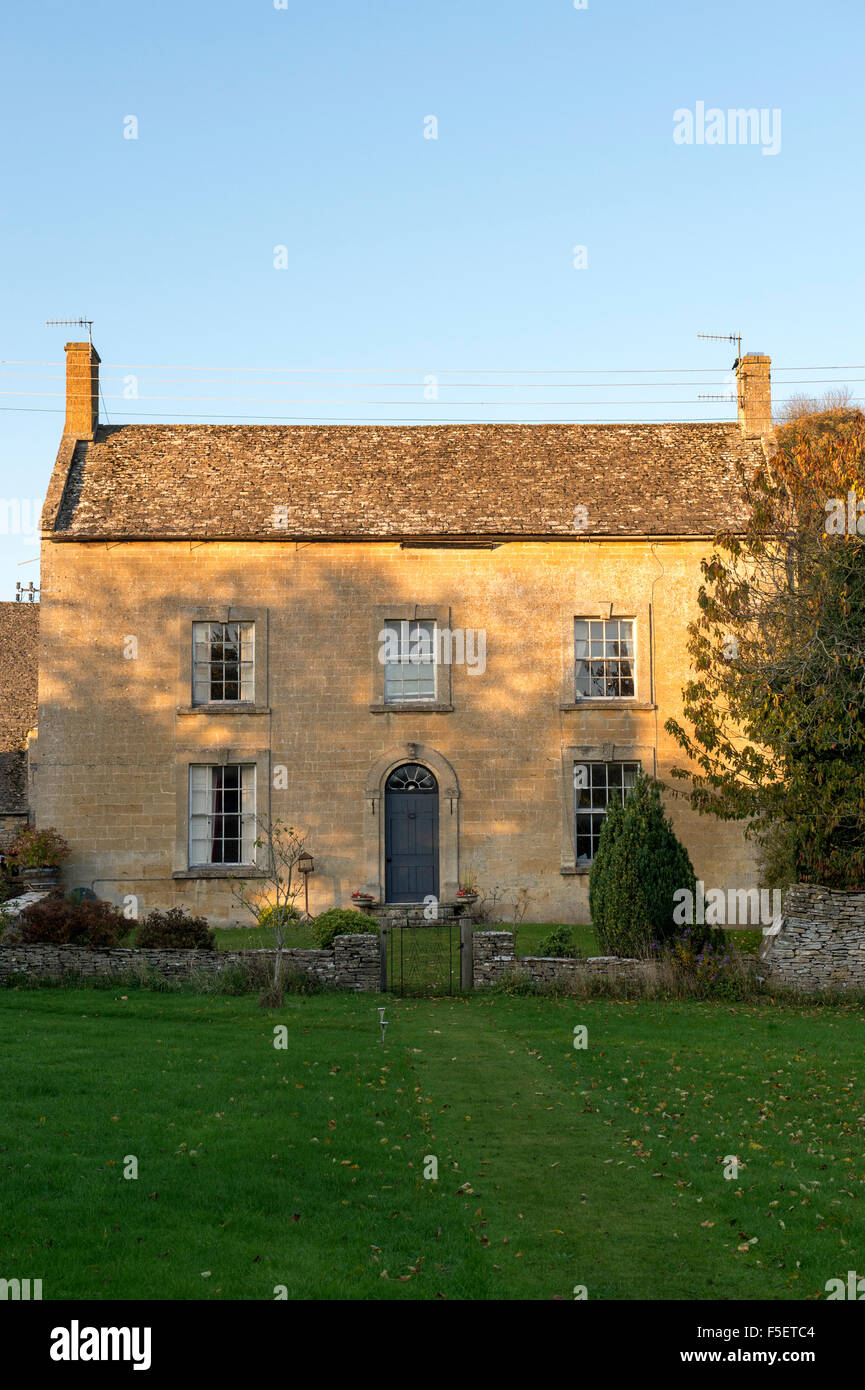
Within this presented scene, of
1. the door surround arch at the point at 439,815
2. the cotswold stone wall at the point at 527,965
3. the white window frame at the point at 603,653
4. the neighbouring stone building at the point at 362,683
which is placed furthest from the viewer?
the white window frame at the point at 603,653

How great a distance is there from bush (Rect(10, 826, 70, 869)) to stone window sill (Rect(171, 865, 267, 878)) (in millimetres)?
2287

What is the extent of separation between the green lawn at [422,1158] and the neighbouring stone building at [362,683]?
9626 millimetres

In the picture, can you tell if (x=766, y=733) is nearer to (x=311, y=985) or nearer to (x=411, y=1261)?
(x=311, y=985)

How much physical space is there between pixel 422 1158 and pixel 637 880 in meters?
9.87

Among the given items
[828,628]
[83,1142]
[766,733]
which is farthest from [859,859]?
[83,1142]

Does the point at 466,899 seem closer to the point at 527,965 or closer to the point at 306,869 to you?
the point at 306,869

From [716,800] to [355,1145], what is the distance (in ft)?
48.4

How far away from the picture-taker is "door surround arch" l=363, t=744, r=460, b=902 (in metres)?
24.6

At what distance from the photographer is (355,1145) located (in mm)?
9352

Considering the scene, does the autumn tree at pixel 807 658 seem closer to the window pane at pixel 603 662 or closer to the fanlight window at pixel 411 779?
the window pane at pixel 603 662

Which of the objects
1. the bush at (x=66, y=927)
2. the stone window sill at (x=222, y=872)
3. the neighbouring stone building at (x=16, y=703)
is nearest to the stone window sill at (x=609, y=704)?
the stone window sill at (x=222, y=872)

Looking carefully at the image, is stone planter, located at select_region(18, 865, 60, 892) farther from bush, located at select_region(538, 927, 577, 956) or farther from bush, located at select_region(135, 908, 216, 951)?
bush, located at select_region(538, 927, 577, 956)

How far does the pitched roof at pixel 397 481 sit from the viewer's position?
25.4m

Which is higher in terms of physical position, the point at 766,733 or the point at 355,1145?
the point at 766,733
